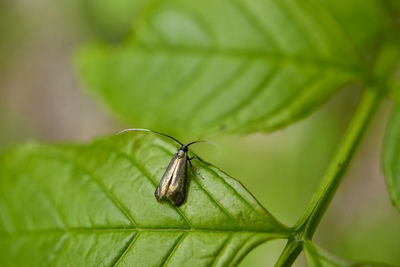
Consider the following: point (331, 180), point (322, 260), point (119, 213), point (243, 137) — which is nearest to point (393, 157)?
point (331, 180)

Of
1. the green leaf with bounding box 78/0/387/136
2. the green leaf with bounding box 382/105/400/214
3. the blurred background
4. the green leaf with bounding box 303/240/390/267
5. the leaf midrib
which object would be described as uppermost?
the blurred background

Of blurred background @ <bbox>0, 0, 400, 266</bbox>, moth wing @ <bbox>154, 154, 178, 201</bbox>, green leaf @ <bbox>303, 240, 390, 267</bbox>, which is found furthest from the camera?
blurred background @ <bbox>0, 0, 400, 266</bbox>

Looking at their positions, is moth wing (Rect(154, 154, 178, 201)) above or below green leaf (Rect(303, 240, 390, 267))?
above

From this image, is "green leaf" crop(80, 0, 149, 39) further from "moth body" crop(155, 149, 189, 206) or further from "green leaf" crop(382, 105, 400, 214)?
"green leaf" crop(382, 105, 400, 214)

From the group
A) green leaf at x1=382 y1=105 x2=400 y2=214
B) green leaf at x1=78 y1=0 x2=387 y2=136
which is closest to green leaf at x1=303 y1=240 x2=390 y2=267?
green leaf at x1=382 y1=105 x2=400 y2=214

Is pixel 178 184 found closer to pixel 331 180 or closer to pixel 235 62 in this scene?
pixel 331 180

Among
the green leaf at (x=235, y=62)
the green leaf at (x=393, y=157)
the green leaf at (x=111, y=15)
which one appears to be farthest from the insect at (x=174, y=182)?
the green leaf at (x=111, y=15)

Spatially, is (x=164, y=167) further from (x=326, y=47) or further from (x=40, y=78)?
(x=40, y=78)
